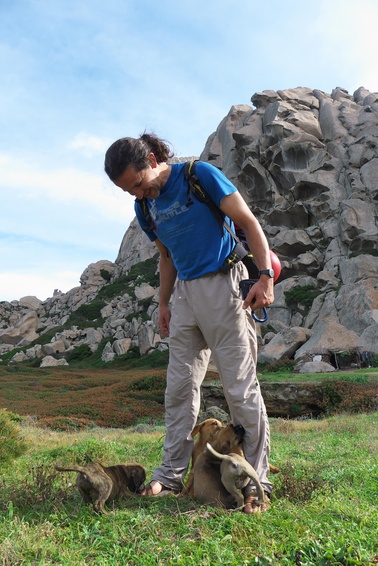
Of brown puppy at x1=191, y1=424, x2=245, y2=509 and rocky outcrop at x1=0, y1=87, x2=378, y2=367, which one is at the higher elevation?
rocky outcrop at x1=0, y1=87, x2=378, y2=367

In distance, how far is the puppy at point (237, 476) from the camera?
3.59m

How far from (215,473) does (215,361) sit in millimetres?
845

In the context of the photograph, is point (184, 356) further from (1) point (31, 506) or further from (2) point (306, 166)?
(2) point (306, 166)

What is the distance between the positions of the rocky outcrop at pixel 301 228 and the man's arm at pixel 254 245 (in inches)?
958

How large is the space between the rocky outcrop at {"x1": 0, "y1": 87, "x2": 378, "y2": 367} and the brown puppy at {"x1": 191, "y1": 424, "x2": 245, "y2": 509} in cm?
2423

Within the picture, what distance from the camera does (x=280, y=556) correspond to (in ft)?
9.29

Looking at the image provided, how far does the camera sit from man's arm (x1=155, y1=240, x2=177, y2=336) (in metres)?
4.88

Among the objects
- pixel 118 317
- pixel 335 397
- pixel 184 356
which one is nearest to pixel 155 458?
pixel 184 356

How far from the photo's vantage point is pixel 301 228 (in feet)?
152

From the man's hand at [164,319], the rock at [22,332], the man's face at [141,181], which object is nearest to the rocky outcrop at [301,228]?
the rock at [22,332]

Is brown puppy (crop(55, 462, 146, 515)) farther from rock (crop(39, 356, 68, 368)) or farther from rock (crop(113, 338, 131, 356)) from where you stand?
rock (crop(39, 356, 68, 368))

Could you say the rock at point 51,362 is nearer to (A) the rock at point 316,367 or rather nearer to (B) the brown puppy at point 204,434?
(A) the rock at point 316,367

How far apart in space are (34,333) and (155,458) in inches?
2407

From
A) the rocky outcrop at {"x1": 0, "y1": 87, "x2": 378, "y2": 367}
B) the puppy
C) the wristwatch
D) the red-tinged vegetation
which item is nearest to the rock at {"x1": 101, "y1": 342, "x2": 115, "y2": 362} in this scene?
the rocky outcrop at {"x1": 0, "y1": 87, "x2": 378, "y2": 367}
